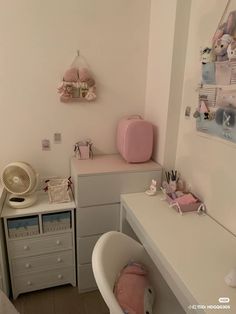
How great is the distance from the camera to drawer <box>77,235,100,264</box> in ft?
5.99

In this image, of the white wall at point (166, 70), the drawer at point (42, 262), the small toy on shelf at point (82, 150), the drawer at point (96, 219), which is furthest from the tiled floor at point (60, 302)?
the white wall at point (166, 70)

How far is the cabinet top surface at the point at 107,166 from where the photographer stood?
1.72 metres

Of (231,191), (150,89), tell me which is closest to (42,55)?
(150,89)

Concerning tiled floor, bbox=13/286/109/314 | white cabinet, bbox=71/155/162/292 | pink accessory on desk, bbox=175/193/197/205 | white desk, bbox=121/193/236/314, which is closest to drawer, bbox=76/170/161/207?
white cabinet, bbox=71/155/162/292

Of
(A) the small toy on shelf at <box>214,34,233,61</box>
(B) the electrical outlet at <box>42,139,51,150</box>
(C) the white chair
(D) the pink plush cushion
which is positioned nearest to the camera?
(C) the white chair

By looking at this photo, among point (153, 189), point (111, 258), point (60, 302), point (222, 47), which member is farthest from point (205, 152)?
point (60, 302)

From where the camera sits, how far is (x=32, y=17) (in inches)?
66.9

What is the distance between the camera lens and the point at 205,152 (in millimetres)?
1529

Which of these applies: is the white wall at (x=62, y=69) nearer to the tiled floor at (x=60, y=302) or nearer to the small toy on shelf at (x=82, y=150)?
the small toy on shelf at (x=82, y=150)

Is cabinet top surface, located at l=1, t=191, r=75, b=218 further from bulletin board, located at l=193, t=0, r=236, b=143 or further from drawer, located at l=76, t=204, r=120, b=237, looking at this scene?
bulletin board, located at l=193, t=0, r=236, b=143

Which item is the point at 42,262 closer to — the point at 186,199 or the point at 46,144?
the point at 46,144

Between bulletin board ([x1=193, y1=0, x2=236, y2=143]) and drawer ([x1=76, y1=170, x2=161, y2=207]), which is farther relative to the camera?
drawer ([x1=76, y1=170, x2=161, y2=207])

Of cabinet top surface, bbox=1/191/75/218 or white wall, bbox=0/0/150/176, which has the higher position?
white wall, bbox=0/0/150/176

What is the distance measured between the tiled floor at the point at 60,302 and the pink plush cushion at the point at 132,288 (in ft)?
2.36
